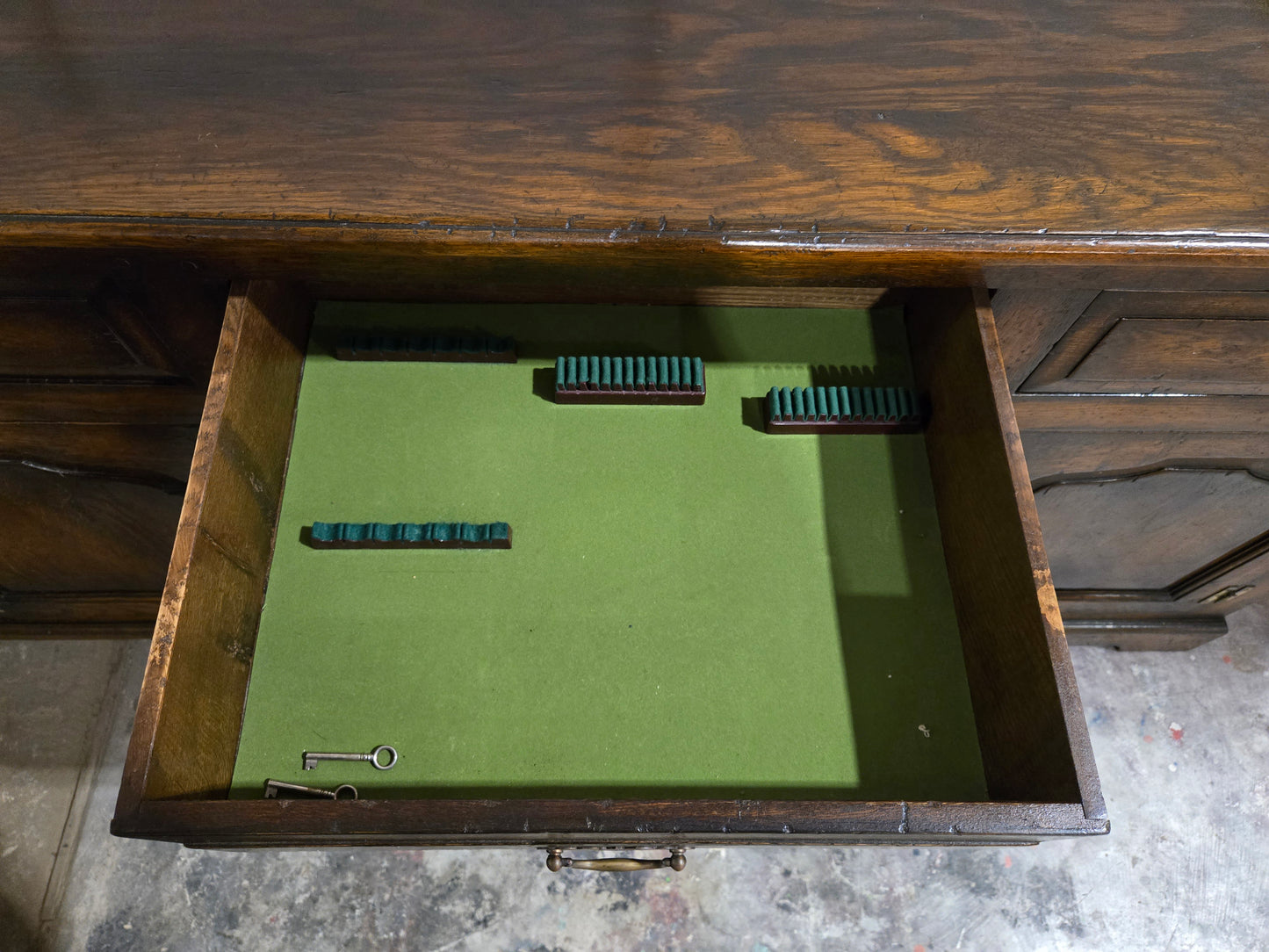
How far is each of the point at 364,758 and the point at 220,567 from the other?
26 cm

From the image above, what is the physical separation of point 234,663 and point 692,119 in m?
0.83

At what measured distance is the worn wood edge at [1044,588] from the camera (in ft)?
2.53

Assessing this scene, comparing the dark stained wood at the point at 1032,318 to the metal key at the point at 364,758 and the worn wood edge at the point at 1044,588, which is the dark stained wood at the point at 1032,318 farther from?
the metal key at the point at 364,758

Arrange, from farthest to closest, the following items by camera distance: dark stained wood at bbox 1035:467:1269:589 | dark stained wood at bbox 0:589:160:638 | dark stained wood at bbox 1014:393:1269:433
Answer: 1. dark stained wood at bbox 0:589:160:638
2. dark stained wood at bbox 1035:467:1269:589
3. dark stained wood at bbox 1014:393:1269:433

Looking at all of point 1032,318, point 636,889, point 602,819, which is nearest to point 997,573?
point 1032,318

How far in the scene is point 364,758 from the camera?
2.95ft

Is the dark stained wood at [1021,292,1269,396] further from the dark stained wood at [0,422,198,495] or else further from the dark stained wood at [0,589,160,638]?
the dark stained wood at [0,589,160,638]

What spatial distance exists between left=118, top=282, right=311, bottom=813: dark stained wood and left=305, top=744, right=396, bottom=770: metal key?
0.28 feet

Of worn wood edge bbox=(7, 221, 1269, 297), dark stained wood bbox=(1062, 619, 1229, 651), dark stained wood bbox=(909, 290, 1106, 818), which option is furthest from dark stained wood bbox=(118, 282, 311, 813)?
dark stained wood bbox=(1062, 619, 1229, 651)

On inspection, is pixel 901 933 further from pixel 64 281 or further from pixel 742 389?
pixel 64 281

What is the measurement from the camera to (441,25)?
3.49 ft

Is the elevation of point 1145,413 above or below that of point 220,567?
above

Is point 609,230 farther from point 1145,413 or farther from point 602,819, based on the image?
point 1145,413

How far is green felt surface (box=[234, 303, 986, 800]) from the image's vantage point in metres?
0.92
